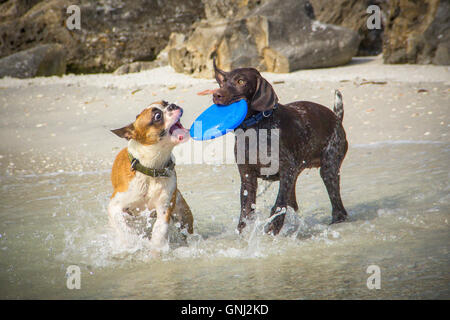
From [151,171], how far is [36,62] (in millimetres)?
11222

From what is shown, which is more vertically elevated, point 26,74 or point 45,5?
point 45,5

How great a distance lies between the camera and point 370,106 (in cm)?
912

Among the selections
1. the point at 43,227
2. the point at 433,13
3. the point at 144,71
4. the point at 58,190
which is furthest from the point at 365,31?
the point at 43,227

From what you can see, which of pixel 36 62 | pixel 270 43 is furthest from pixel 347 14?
pixel 36 62

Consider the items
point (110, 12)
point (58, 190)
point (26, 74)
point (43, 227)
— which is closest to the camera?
point (43, 227)

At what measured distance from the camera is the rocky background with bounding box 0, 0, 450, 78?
1196 centimetres

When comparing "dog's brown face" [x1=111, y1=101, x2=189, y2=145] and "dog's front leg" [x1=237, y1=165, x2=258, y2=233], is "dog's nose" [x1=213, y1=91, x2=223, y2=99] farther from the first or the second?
"dog's front leg" [x1=237, y1=165, x2=258, y2=233]

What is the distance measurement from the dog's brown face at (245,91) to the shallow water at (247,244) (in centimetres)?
105

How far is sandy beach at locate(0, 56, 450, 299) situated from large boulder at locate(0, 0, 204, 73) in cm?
474

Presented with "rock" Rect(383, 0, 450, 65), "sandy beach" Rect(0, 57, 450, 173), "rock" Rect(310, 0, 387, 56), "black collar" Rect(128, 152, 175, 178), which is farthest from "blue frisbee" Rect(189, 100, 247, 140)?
"rock" Rect(310, 0, 387, 56)

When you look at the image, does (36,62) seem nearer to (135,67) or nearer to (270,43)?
(135,67)

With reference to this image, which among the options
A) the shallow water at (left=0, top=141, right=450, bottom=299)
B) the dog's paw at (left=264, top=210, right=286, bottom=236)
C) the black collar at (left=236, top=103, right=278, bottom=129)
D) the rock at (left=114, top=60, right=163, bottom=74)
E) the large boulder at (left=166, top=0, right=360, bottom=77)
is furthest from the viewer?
the rock at (left=114, top=60, right=163, bottom=74)

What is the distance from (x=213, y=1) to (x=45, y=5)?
516 centimetres
